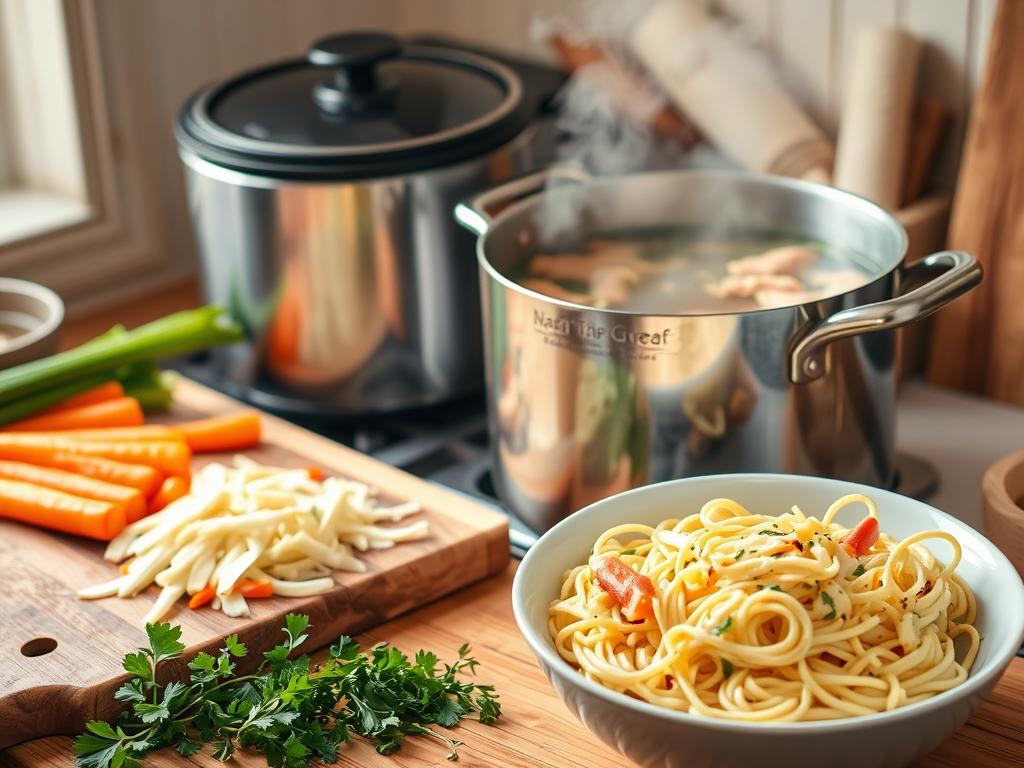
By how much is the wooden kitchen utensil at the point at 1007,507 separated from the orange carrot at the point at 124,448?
75 cm

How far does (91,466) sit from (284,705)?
0.44 metres

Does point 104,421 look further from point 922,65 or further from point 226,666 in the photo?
point 922,65

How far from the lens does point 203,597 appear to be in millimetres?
1148

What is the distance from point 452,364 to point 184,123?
16.1 inches

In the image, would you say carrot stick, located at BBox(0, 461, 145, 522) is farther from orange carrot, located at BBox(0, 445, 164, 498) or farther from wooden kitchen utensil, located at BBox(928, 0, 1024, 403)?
wooden kitchen utensil, located at BBox(928, 0, 1024, 403)

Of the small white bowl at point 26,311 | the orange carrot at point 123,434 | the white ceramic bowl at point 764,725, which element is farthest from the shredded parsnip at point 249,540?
the small white bowl at point 26,311

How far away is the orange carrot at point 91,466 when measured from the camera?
130 cm

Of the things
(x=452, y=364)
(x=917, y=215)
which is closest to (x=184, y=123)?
(x=452, y=364)

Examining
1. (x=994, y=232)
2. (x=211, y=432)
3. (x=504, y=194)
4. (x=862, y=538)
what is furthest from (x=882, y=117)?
(x=211, y=432)

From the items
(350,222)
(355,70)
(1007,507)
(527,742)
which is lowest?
(527,742)

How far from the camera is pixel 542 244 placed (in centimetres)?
139

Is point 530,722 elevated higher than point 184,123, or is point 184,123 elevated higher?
point 184,123

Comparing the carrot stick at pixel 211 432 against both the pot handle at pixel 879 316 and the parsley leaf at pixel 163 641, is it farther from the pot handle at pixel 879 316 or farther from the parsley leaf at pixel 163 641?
the pot handle at pixel 879 316

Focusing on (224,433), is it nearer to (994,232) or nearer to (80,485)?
(80,485)
